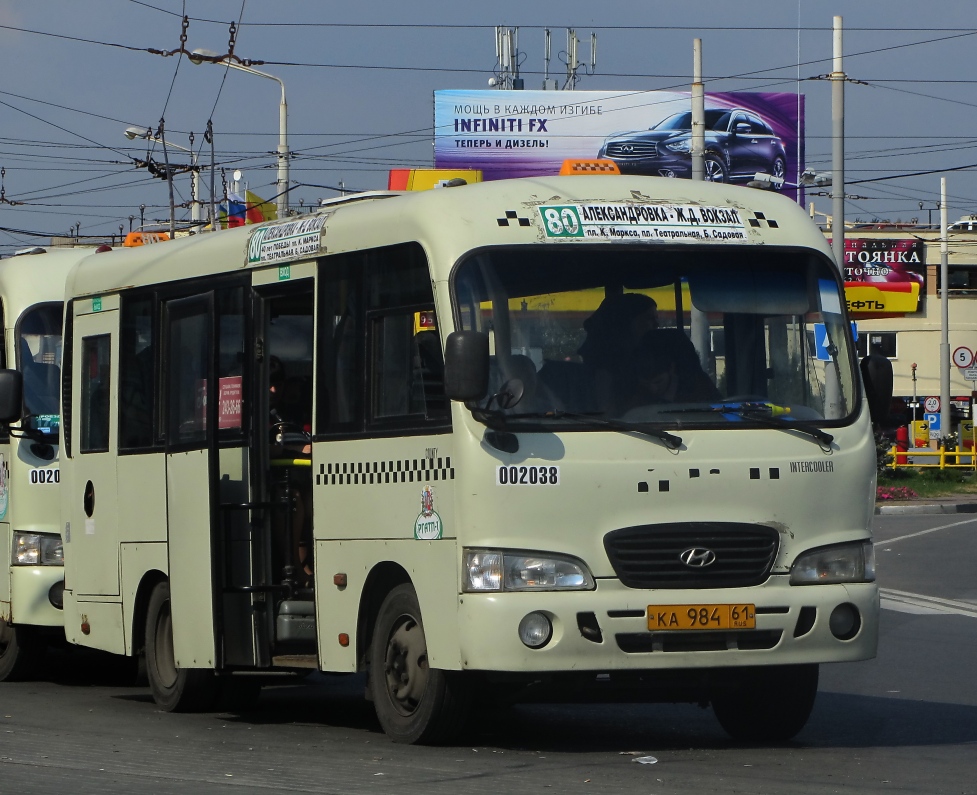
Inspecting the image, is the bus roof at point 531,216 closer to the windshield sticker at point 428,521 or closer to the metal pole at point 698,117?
the windshield sticker at point 428,521

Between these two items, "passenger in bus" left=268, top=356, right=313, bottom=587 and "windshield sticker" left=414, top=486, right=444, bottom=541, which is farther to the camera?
"passenger in bus" left=268, top=356, right=313, bottom=587

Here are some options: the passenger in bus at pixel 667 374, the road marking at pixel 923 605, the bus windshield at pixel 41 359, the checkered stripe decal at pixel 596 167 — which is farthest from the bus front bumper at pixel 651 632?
the road marking at pixel 923 605

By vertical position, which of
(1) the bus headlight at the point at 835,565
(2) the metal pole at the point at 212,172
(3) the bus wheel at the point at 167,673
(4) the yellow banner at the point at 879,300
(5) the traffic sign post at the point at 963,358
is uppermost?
(2) the metal pole at the point at 212,172

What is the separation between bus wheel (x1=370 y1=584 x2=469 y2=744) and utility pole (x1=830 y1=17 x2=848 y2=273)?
20.9 metres

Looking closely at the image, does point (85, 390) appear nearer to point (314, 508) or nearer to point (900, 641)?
point (314, 508)

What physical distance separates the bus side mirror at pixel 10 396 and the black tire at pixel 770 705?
5399 millimetres

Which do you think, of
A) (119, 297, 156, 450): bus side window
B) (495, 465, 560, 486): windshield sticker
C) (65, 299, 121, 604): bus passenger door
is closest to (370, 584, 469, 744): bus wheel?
(495, 465, 560, 486): windshield sticker

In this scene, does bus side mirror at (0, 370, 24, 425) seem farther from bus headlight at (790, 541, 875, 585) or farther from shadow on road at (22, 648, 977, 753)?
bus headlight at (790, 541, 875, 585)

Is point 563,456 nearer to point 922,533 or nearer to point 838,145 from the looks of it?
point 922,533

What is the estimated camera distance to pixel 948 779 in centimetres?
812

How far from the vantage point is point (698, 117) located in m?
33.1

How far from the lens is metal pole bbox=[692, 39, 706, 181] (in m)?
32.5

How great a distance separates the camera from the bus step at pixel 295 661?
9992 mm

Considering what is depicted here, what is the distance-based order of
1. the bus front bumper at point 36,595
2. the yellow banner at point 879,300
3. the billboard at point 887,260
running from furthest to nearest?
the billboard at point 887,260 < the yellow banner at point 879,300 < the bus front bumper at point 36,595
